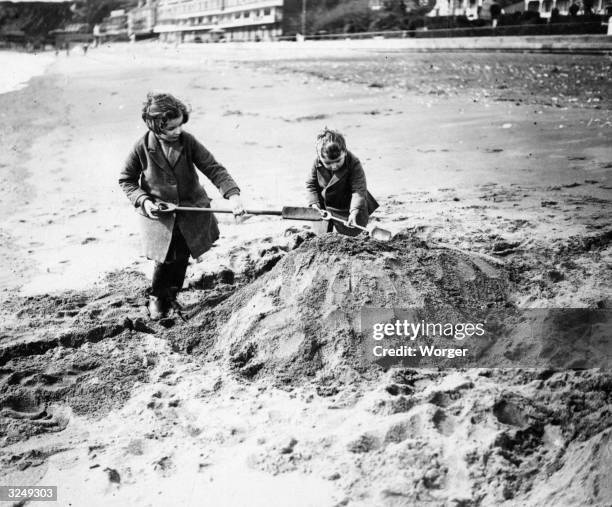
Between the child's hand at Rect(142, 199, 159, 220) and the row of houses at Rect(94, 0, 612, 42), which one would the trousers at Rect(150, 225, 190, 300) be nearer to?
the child's hand at Rect(142, 199, 159, 220)

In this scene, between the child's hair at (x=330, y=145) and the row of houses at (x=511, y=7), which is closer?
the child's hair at (x=330, y=145)

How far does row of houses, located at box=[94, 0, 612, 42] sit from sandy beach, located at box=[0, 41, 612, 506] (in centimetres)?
64

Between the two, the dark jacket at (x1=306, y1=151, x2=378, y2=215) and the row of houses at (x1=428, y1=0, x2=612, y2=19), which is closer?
the dark jacket at (x1=306, y1=151, x2=378, y2=215)

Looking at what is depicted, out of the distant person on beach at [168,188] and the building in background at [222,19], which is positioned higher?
the building in background at [222,19]

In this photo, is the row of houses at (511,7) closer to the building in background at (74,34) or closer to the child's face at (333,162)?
the child's face at (333,162)

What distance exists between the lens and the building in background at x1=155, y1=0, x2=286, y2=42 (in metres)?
7.75

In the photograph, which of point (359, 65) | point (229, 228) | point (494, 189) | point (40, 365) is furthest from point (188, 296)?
point (359, 65)

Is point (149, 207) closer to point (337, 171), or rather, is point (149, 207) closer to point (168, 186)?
point (168, 186)

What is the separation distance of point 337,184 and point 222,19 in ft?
23.5

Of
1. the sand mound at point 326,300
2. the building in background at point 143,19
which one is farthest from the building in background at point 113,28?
the sand mound at point 326,300

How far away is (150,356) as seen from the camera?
2.51 meters

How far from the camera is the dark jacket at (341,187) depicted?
9.80ft

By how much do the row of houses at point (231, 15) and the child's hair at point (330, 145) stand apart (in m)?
2.37

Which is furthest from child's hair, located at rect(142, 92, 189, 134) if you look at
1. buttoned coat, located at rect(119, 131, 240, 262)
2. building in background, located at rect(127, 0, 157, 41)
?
building in background, located at rect(127, 0, 157, 41)
